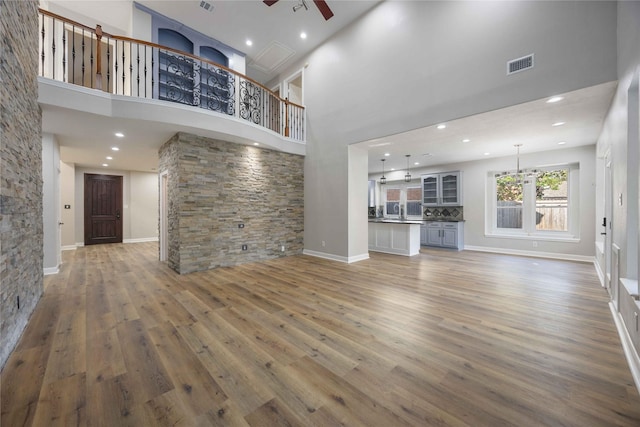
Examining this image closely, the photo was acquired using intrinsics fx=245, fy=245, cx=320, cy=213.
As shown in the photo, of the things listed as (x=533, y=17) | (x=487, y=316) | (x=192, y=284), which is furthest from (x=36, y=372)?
(x=533, y=17)

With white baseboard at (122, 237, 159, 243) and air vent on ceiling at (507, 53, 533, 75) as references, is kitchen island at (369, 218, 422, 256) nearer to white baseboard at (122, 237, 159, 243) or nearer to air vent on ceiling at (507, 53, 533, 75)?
air vent on ceiling at (507, 53, 533, 75)

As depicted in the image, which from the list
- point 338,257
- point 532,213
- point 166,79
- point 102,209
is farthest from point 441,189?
point 102,209

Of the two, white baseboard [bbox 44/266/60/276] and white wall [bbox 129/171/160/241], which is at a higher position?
white wall [bbox 129/171/160/241]

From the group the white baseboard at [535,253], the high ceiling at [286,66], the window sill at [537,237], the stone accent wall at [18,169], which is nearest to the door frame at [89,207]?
the high ceiling at [286,66]

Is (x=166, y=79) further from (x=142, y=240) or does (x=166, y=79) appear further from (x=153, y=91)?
(x=142, y=240)

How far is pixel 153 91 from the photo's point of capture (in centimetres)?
533

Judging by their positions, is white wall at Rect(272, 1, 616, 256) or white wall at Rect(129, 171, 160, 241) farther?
white wall at Rect(129, 171, 160, 241)

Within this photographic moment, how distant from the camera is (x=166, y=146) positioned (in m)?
5.27

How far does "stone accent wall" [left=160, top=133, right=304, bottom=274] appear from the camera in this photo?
4672 mm

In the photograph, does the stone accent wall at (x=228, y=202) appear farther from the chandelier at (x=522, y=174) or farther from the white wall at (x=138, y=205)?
the chandelier at (x=522, y=174)

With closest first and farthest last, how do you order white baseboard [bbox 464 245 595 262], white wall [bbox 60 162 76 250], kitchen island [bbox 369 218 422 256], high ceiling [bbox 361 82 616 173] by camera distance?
high ceiling [bbox 361 82 616 173] < white baseboard [bbox 464 245 595 262] < kitchen island [bbox 369 218 422 256] < white wall [bbox 60 162 76 250]

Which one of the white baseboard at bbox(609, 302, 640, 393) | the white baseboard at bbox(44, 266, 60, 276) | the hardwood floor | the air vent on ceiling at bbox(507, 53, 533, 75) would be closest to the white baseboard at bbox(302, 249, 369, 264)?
the hardwood floor

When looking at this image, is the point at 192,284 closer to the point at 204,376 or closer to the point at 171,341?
the point at 171,341

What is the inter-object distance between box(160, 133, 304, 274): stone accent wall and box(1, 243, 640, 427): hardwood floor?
1.18 metres
